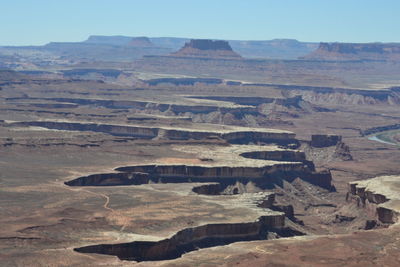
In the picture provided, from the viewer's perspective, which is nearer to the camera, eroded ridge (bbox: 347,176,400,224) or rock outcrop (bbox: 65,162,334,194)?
eroded ridge (bbox: 347,176,400,224)

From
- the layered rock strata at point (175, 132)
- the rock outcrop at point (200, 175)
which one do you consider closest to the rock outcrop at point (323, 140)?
the layered rock strata at point (175, 132)

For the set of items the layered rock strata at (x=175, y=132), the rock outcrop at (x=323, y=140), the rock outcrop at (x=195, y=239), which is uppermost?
the rock outcrop at (x=195, y=239)

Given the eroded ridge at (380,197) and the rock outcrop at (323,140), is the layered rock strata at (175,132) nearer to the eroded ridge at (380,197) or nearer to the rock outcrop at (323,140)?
the rock outcrop at (323,140)

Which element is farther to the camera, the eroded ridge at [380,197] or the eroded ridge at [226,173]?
the eroded ridge at [226,173]

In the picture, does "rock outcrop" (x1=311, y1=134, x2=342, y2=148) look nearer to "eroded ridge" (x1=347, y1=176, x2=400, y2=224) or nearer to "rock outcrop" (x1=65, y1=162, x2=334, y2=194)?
"rock outcrop" (x1=65, y1=162, x2=334, y2=194)

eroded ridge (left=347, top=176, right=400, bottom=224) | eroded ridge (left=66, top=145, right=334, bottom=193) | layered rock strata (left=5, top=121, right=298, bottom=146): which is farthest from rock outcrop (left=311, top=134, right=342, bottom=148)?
eroded ridge (left=347, top=176, right=400, bottom=224)

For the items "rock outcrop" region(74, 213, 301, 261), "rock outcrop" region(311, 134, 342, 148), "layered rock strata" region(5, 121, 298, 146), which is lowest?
"rock outcrop" region(311, 134, 342, 148)

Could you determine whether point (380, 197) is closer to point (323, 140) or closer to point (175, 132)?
point (175, 132)

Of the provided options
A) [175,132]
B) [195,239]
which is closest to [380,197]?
[195,239]

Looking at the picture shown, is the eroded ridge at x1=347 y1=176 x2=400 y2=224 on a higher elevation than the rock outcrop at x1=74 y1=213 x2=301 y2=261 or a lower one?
lower

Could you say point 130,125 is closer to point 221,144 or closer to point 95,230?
point 221,144

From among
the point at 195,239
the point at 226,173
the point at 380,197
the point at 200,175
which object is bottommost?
the point at 200,175

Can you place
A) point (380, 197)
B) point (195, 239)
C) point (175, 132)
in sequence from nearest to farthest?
point (195, 239) → point (380, 197) → point (175, 132)
